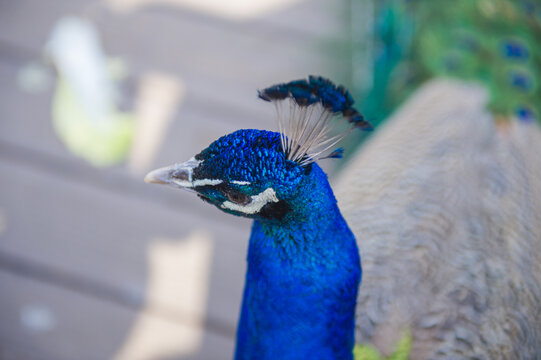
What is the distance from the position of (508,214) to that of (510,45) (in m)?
0.58

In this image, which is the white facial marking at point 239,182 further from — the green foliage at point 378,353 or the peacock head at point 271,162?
the green foliage at point 378,353

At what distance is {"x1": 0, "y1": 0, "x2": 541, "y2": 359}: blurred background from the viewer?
48.0 inches

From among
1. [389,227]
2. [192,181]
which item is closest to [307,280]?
[192,181]

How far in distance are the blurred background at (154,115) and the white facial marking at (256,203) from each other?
28.9 inches

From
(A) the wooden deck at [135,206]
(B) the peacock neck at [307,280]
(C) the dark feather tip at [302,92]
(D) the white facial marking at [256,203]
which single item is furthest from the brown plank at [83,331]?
(C) the dark feather tip at [302,92]

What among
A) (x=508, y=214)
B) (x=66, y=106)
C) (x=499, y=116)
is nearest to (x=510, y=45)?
(x=499, y=116)

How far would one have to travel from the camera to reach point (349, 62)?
1.58 m

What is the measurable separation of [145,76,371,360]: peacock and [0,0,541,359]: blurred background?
0.62 meters

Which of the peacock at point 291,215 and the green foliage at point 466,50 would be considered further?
the green foliage at point 466,50

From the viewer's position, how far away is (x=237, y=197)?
57cm

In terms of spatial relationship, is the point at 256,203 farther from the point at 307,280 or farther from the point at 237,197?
the point at 307,280

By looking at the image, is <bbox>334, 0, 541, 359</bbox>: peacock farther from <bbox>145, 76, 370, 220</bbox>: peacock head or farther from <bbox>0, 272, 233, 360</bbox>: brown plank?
<bbox>0, 272, 233, 360</bbox>: brown plank

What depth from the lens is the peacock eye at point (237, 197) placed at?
56cm

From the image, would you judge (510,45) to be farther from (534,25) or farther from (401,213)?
(401,213)
